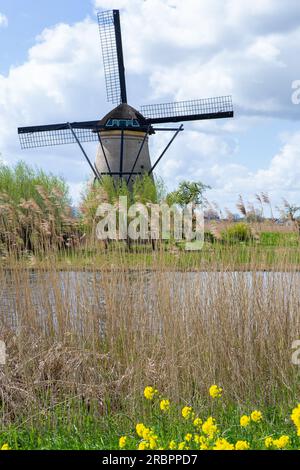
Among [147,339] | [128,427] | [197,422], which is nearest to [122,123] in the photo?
[147,339]

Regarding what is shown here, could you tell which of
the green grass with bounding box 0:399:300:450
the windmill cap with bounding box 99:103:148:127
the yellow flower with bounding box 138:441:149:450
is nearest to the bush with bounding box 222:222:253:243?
the green grass with bounding box 0:399:300:450

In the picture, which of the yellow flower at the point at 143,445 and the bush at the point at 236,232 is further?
the bush at the point at 236,232

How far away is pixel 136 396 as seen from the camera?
4395 millimetres

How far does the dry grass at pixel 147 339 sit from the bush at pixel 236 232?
→ 0.27m

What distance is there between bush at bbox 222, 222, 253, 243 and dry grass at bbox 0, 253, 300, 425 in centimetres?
27

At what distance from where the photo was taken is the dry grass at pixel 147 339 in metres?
4.57

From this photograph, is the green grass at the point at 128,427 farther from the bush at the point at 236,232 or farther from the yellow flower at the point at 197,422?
the bush at the point at 236,232

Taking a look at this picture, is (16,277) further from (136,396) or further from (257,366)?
(257,366)

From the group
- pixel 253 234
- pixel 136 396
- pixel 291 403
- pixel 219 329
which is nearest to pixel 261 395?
pixel 291 403

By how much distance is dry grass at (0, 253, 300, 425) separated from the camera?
4566 millimetres

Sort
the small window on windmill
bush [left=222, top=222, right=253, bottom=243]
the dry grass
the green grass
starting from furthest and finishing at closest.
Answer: the small window on windmill, bush [left=222, top=222, right=253, bottom=243], the dry grass, the green grass

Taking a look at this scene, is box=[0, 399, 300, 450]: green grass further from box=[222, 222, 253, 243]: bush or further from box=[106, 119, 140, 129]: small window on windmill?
box=[106, 119, 140, 129]: small window on windmill

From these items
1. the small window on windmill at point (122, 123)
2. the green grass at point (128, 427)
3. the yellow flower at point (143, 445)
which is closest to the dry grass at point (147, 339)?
the green grass at point (128, 427)
